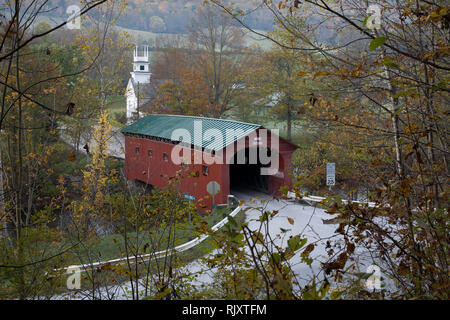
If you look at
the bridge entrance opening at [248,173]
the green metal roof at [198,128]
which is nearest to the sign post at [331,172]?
the green metal roof at [198,128]

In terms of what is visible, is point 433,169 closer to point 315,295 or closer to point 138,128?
point 315,295

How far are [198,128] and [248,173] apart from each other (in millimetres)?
3045

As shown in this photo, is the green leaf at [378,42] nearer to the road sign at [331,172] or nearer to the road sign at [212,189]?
the road sign at [212,189]

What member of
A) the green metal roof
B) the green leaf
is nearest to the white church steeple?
the green metal roof

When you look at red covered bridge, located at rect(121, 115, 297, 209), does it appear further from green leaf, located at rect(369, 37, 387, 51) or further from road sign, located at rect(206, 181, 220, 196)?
green leaf, located at rect(369, 37, 387, 51)

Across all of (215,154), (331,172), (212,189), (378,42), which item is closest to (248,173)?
(215,154)

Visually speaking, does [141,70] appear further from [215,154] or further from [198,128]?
Answer: [215,154]

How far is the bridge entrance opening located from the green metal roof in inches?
36.7

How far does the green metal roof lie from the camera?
592 inches

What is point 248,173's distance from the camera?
59.5ft

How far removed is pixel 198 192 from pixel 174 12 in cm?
6507

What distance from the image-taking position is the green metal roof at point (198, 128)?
15047 mm
